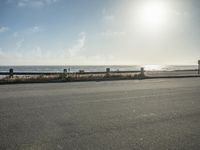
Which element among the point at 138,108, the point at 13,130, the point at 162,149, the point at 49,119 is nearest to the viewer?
the point at 162,149

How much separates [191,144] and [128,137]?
113 cm

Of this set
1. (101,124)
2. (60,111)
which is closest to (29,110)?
(60,111)

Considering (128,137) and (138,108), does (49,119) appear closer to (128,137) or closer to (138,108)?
(128,137)

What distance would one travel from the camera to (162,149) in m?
3.88

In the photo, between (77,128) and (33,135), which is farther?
(77,128)

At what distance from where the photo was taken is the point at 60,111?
21.9 feet

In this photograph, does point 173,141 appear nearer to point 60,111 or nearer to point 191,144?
point 191,144

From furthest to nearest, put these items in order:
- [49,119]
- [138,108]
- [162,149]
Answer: [138,108]
[49,119]
[162,149]

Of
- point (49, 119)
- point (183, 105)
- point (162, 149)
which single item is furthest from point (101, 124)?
point (183, 105)

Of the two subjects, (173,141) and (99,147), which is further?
(173,141)

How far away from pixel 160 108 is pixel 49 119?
348 cm

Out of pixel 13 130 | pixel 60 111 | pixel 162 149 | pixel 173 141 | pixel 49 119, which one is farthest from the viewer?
pixel 60 111

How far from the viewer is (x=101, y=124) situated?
530 cm

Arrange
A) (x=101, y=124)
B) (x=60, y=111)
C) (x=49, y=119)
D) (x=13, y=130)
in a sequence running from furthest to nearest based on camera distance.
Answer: (x=60, y=111)
(x=49, y=119)
(x=101, y=124)
(x=13, y=130)
